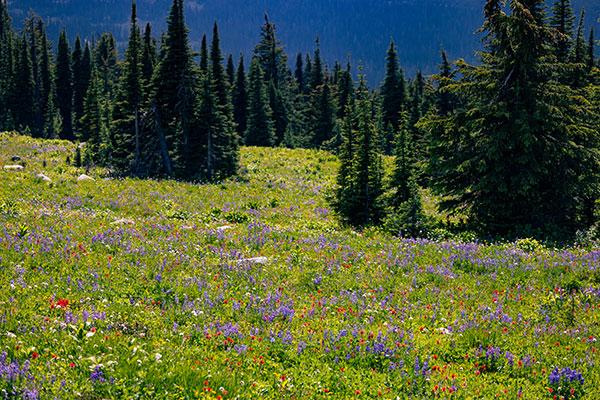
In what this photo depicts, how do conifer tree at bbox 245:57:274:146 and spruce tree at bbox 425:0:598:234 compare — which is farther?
conifer tree at bbox 245:57:274:146

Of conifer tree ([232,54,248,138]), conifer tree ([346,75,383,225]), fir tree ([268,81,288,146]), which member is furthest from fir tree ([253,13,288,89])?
conifer tree ([346,75,383,225])

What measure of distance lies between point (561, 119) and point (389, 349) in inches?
542

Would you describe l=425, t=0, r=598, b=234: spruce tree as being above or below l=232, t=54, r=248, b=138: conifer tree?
below

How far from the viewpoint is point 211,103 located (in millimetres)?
33156

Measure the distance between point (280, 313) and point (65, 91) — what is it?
87178mm

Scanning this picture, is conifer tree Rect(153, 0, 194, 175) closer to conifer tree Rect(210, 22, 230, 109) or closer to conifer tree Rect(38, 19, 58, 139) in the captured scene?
conifer tree Rect(210, 22, 230, 109)

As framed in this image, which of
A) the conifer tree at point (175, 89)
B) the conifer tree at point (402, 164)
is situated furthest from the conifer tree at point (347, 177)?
the conifer tree at point (175, 89)

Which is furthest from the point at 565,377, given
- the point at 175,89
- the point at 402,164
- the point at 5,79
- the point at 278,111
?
the point at 5,79

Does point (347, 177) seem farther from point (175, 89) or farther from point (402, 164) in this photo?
point (175, 89)

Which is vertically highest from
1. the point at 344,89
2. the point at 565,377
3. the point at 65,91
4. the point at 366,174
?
the point at 65,91

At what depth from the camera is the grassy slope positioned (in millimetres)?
5418

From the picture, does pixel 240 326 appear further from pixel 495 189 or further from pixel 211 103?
pixel 211 103

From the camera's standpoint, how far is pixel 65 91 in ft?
257

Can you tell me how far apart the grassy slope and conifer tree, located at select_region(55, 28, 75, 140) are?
75908mm
